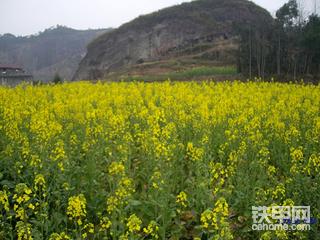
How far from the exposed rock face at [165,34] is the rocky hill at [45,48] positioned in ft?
201

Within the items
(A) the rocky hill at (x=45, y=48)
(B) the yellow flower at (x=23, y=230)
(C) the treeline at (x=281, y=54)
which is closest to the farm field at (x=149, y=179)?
(B) the yellow flower at (x=23, y=230)

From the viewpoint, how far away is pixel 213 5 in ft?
261

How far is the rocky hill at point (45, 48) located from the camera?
150625 millimetres

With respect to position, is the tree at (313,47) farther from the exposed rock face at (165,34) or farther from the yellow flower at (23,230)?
the yellow flower at (23,230)

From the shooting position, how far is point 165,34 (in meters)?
70.1

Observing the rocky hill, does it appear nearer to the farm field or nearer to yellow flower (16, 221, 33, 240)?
the farm field

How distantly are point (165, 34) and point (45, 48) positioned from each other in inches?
4262

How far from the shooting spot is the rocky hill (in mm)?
150625

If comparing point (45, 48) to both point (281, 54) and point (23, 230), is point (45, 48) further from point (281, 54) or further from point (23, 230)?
point (23, 230)

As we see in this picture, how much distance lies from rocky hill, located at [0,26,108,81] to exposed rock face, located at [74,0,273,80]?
2408 inches

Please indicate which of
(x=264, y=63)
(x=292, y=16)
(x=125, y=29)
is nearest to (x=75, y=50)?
(x=125, y=29)

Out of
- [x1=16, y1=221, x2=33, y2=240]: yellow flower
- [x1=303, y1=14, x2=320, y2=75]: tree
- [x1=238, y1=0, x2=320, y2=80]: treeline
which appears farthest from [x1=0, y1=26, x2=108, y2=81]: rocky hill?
[x1=16, y1=221, x2=33, y2=240]: yellow flower

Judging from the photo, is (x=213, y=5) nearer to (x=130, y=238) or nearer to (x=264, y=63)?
(x=264, y=63)

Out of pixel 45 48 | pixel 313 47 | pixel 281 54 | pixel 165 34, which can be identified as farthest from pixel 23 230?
pixel 45 48
